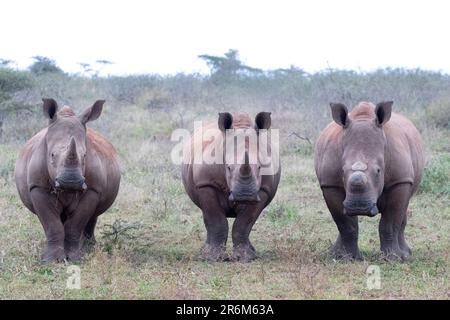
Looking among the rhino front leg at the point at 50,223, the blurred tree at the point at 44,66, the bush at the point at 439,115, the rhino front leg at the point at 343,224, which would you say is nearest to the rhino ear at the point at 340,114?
the rhino front leg at the point at 343,224

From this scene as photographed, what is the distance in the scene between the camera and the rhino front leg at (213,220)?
31.3 feet

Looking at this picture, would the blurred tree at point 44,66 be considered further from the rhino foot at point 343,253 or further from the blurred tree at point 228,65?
the rhino foot at point 343,253

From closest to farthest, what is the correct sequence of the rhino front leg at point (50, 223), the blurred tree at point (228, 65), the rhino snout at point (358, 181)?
1. the rhino snout at point (358, 181)
2. the rhino front leg at point (50, 223)
3. the blurred tree at point (228, 65)

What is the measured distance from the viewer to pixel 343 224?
31.0ft

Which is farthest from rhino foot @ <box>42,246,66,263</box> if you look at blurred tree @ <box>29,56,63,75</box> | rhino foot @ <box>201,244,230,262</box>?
blurred tree @ <box>29,56,63,75</box>

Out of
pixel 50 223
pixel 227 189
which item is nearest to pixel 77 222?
pixel 50 223

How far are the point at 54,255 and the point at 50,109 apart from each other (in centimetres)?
144

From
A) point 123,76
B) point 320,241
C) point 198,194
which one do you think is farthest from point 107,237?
point 123,76

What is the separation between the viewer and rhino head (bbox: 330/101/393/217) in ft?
28.2

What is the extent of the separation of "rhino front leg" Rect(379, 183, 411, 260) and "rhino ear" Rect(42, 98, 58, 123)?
134 inches

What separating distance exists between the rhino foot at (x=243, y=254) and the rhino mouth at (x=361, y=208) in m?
1.27

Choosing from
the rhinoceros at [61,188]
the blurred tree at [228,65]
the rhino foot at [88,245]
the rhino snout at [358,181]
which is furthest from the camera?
the blurred tree at [228,65]

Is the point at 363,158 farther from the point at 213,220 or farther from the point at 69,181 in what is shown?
the point at 69,181
